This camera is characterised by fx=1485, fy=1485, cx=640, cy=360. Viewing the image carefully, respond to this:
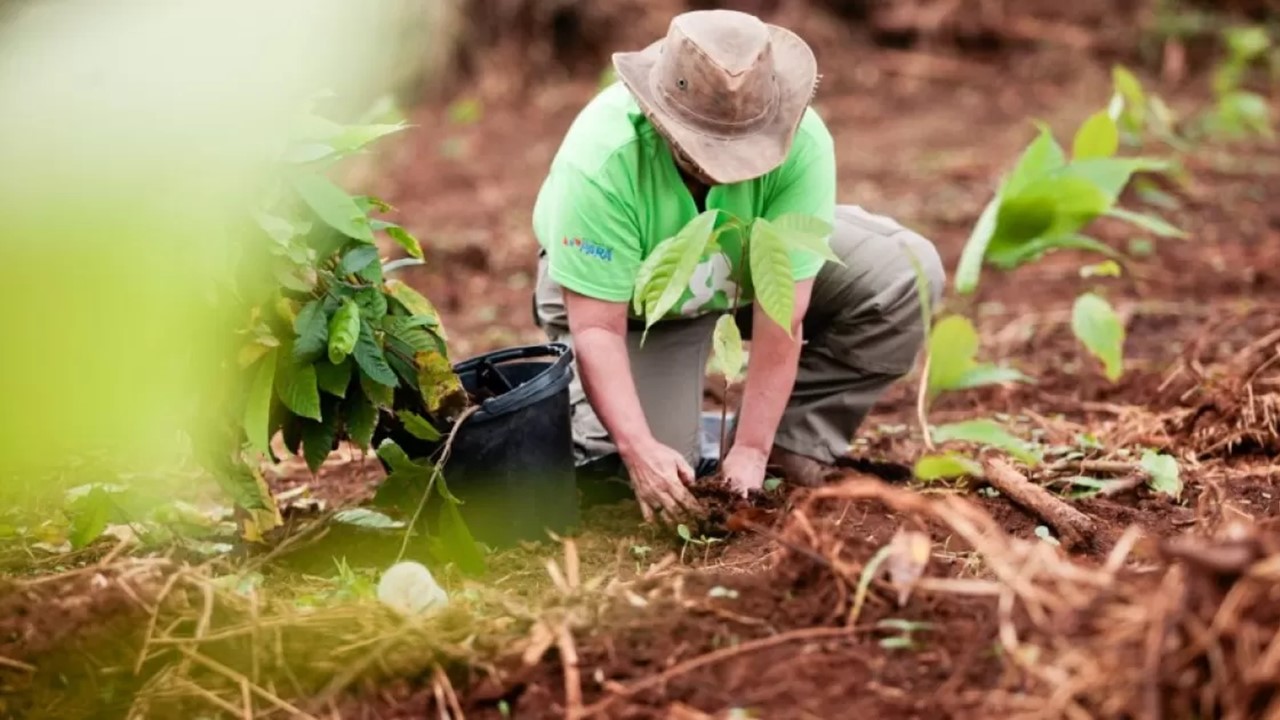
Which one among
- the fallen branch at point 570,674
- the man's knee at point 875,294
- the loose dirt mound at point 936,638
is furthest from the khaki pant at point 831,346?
the fallen branch at point 570,674

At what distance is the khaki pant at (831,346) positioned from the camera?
3012mm

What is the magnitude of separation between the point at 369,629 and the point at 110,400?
139 cm

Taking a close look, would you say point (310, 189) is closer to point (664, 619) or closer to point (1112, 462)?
point (664, 619)

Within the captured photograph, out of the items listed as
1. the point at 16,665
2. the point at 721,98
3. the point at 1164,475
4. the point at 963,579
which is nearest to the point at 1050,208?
the point at 1164,475

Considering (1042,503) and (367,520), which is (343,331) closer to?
(367,520)

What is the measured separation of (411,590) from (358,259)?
0.62 m

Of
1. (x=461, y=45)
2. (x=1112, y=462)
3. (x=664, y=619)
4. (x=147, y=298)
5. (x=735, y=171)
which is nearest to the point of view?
(x=147, y=298)

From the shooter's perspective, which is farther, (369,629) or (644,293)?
(644,293)

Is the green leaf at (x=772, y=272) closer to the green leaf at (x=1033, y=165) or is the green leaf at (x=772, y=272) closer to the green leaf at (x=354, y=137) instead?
the green leaf at (x=354, y=137)

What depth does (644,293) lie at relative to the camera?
2.36 meters

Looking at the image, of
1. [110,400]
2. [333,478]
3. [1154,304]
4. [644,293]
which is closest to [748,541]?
[644,293]

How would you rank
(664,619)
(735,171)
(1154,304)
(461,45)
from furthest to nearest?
1. (461,45)
2. (1154,304)
3. (735,171)
4. (664,619)

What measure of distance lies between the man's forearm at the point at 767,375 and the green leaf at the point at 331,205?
2.61ft

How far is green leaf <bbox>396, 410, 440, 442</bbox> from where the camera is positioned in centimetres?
244
